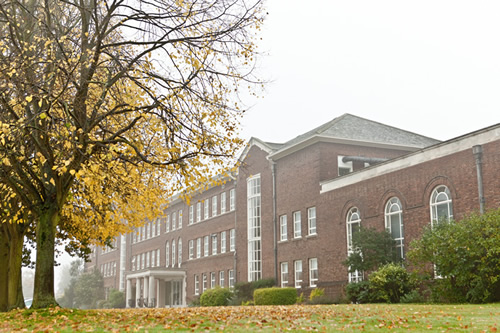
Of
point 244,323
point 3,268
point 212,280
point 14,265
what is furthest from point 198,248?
→ point 244,323

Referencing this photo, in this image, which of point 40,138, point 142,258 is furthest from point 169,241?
point 40,138

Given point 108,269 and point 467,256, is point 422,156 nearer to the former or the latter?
point 467,256

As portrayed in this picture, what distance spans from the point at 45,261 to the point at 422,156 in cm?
1713

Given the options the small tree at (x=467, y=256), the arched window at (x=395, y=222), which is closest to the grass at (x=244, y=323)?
the small tree at (x=467, y=256)

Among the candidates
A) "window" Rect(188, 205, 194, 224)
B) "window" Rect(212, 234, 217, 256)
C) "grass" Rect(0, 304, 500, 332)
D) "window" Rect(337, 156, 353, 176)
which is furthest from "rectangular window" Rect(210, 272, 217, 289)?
"grass" Rect(0, 304, 500, 332)

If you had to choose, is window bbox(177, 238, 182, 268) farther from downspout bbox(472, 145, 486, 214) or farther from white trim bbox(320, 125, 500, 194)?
downspout bbox(472, 145, 486, 214)

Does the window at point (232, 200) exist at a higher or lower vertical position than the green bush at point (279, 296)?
higher

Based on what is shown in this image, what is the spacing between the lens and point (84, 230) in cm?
2158

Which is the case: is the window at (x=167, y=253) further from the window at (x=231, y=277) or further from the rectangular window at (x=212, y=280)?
the window at (x=231, y=277)

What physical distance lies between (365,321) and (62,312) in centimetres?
695

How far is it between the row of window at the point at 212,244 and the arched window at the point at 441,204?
21.8 m

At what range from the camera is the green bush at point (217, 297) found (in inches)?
1572

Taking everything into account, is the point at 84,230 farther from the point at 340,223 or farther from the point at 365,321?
the point at 340,223

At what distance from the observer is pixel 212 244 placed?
163 feet
